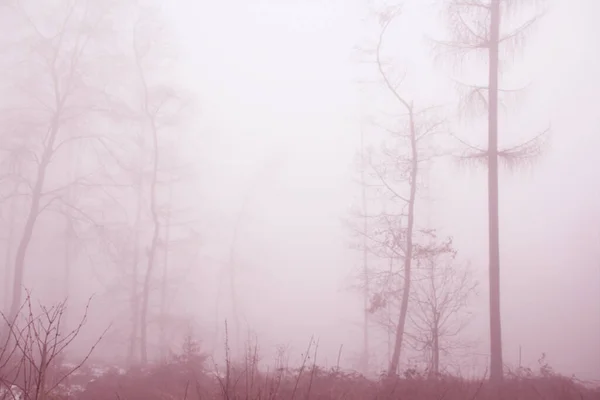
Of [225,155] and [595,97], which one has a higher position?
[595,97]

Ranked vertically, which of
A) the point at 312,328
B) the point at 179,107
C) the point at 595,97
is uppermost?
the point at 595,97

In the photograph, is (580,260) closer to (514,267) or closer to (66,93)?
(514,267)

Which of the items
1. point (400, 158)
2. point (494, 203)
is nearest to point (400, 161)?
point (400, 158)

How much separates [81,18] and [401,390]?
13.8m

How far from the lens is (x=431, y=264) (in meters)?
11.6

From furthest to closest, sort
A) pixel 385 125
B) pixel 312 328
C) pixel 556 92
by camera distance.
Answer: pixel 556 92, pixel 312 328, pixel 385 125

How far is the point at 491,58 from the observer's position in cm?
975

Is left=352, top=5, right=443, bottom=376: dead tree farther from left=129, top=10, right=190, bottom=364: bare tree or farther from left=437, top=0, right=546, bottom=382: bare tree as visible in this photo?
left=129, top=10, right=190, bottom=364: bare tree

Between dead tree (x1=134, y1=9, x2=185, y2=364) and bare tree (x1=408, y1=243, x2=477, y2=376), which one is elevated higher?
dead tree (x1=134, y1=9, x2=185, y2=364)

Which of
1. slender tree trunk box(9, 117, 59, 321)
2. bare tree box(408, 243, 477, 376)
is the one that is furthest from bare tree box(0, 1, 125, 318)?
bare tree box(408, 243, 477, 376)

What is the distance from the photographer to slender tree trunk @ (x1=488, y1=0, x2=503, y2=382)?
8852 millimetres

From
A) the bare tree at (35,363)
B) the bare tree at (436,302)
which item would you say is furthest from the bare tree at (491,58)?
the bare tree at (35,363)

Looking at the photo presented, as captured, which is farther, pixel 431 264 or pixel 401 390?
pixel 431 264

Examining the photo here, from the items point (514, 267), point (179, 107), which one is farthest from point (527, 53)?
point (514, 267)
